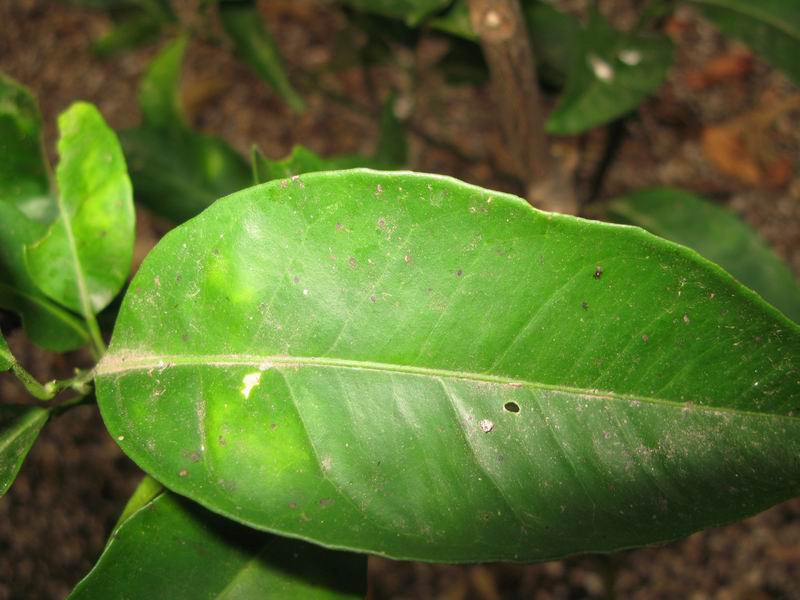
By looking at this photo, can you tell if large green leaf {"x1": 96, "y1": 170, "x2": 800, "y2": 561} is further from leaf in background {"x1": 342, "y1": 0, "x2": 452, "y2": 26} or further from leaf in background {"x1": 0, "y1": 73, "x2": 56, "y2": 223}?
leaf in background {"x1": 342, "y1": 0, "x2": 452, "y2": 26}

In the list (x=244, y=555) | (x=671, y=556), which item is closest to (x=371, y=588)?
(x=671, y=556)

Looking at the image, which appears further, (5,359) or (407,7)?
(407,7)

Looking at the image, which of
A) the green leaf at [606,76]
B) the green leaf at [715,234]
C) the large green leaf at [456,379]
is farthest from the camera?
the green leaf at [715,234]

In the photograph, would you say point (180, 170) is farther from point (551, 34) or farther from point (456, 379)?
point (456, 379)

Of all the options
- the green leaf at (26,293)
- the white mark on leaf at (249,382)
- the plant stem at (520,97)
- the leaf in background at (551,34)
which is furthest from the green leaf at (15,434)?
the leaf in background at (551,34)

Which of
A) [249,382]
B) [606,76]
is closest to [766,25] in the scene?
[606,76]

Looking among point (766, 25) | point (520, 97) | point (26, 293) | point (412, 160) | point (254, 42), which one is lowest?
point (412, 160)

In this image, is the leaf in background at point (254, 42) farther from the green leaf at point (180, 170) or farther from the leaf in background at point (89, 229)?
the leaf in background at point (89, 229)
